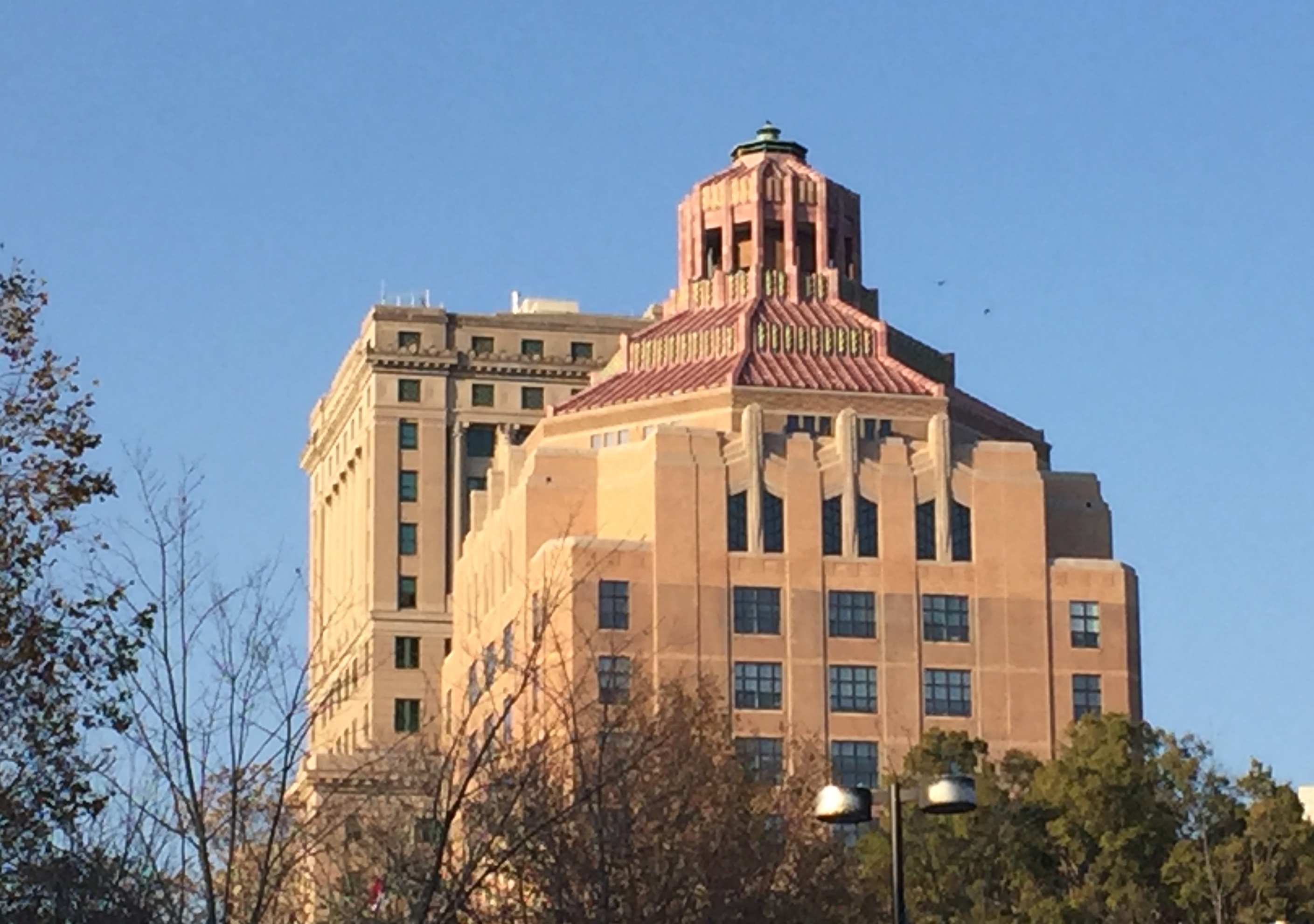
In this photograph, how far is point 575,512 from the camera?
12444 centimetres

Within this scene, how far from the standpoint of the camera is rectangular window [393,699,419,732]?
162m

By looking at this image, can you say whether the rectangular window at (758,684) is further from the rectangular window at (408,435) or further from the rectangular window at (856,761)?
the rectangular window at (408,435)

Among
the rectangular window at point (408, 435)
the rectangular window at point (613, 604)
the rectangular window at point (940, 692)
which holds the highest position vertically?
the rectangular window at point (408, 435)

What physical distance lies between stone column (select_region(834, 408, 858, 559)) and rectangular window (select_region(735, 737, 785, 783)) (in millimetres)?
9232

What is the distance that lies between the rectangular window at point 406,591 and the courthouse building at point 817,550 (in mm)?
27532

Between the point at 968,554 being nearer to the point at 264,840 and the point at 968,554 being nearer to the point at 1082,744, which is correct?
the point at 1082,744

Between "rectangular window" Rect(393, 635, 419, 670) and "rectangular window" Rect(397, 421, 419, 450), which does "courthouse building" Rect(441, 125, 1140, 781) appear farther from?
"rectangular window" Rect(397, 421, 419, 450)

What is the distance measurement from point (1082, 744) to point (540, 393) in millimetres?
75030

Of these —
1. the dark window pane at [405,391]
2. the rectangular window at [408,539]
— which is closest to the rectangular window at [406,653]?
the rectangular window at [408,539]

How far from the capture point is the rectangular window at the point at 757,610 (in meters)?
127

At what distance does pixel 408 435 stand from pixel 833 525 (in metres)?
44.6

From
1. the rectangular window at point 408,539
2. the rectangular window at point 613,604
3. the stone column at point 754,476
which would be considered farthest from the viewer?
the rectangular window at point 408,539

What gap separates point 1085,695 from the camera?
130000mm

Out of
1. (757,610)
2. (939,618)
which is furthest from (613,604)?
(939,618)
